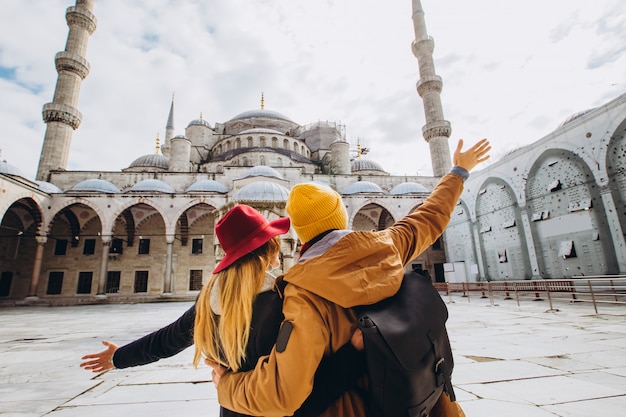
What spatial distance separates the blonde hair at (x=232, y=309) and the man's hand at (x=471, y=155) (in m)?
0.99

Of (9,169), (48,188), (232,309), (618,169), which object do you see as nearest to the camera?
(232,309)

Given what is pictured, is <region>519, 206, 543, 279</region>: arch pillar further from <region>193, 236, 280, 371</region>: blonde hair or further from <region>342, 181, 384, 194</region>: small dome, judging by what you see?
<region>193, 236, 280, 371</region>: blonde hair

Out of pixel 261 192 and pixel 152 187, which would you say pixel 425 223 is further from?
pixel 152 187

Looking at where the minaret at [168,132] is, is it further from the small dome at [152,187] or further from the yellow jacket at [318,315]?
the yellow jacket at [318,315]

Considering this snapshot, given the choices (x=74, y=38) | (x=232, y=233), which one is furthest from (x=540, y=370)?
(x=74, y=38)

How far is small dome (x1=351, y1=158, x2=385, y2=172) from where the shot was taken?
1028 inches

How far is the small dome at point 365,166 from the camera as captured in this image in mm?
26109

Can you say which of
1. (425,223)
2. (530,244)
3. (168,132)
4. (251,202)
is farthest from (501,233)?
(168,132)

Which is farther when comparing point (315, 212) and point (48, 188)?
point (48, 188)

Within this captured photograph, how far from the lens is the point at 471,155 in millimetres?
1503

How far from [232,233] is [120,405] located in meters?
1.90

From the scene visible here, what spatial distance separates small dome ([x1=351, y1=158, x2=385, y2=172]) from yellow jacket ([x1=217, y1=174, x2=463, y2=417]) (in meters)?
25.5

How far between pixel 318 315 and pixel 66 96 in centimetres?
2283

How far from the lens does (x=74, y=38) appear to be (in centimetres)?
1798
